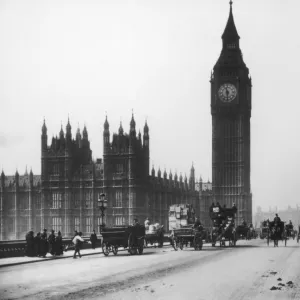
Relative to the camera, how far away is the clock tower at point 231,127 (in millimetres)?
109500

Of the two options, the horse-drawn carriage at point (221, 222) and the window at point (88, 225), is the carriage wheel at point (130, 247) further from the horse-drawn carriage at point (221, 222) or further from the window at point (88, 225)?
the window at point (88, 225)

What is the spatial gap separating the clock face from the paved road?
83076 millimetres

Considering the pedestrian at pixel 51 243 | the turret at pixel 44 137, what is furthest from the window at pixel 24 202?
the pedestrian at pixel 51 243

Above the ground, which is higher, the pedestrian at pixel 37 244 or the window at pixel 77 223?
the pedestrian at pixel 37 244

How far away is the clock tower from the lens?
109500 millimetres

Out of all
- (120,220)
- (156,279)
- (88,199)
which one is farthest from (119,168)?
(156,279)

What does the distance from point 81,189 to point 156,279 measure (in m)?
70.6

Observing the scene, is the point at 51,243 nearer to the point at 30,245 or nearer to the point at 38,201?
the point at 30,245

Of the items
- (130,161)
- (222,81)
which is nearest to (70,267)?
(130,161)

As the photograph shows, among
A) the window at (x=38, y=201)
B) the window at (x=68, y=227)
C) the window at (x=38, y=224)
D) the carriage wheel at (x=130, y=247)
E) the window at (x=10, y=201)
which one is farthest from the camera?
the window at (x=10, y=201)

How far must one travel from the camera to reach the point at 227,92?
109 m

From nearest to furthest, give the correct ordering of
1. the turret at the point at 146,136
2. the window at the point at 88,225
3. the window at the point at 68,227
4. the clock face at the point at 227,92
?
the window at the point at 68,227 < the window at the point at 88,225 < the turret at the point at 146,136 < the clock face at the point at 227,92

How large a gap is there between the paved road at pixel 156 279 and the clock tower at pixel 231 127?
83273 mm

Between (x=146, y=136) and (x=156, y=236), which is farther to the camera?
(x=146, y=136)
